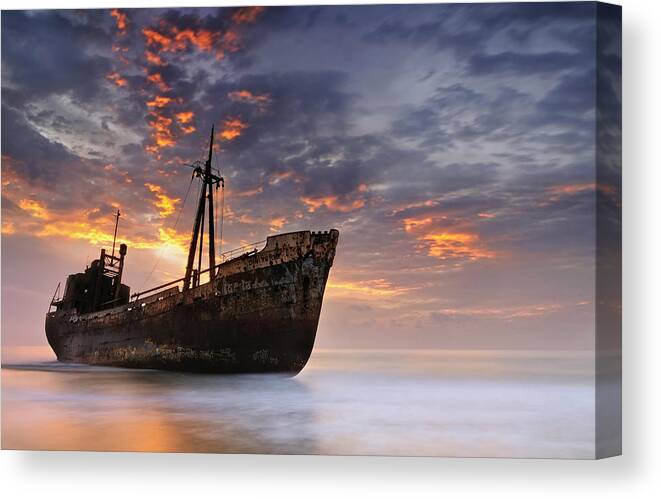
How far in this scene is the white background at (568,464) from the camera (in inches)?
291

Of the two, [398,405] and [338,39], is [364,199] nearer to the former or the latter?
[338,39]

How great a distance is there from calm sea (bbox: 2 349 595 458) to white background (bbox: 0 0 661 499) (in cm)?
21

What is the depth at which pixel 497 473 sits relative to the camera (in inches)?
296

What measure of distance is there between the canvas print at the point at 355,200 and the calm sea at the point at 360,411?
0.09 ft

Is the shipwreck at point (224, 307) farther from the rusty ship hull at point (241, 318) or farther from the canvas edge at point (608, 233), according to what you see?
the canvas edge at point (608, 233)

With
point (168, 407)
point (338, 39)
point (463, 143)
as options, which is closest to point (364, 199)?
point (463, 143)

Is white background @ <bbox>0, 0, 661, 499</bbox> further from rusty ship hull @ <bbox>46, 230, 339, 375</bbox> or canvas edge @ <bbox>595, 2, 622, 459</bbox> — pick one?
rusty ship hull @ <bbox>46, 230, 339, 375</bbox>

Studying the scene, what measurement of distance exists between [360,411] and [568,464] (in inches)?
98.9

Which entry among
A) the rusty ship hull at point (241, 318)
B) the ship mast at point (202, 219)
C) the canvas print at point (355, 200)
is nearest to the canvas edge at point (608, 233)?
the canvas print at point (355, 200)

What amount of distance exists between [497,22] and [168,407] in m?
6.36

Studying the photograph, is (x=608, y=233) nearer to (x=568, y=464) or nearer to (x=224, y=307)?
(x=568, y=464)

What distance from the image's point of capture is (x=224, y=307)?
11.5 metres

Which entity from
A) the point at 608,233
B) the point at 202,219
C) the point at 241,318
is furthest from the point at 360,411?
A: the point at 202,219

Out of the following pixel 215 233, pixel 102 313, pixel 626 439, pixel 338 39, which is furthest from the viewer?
pixel 102 313
